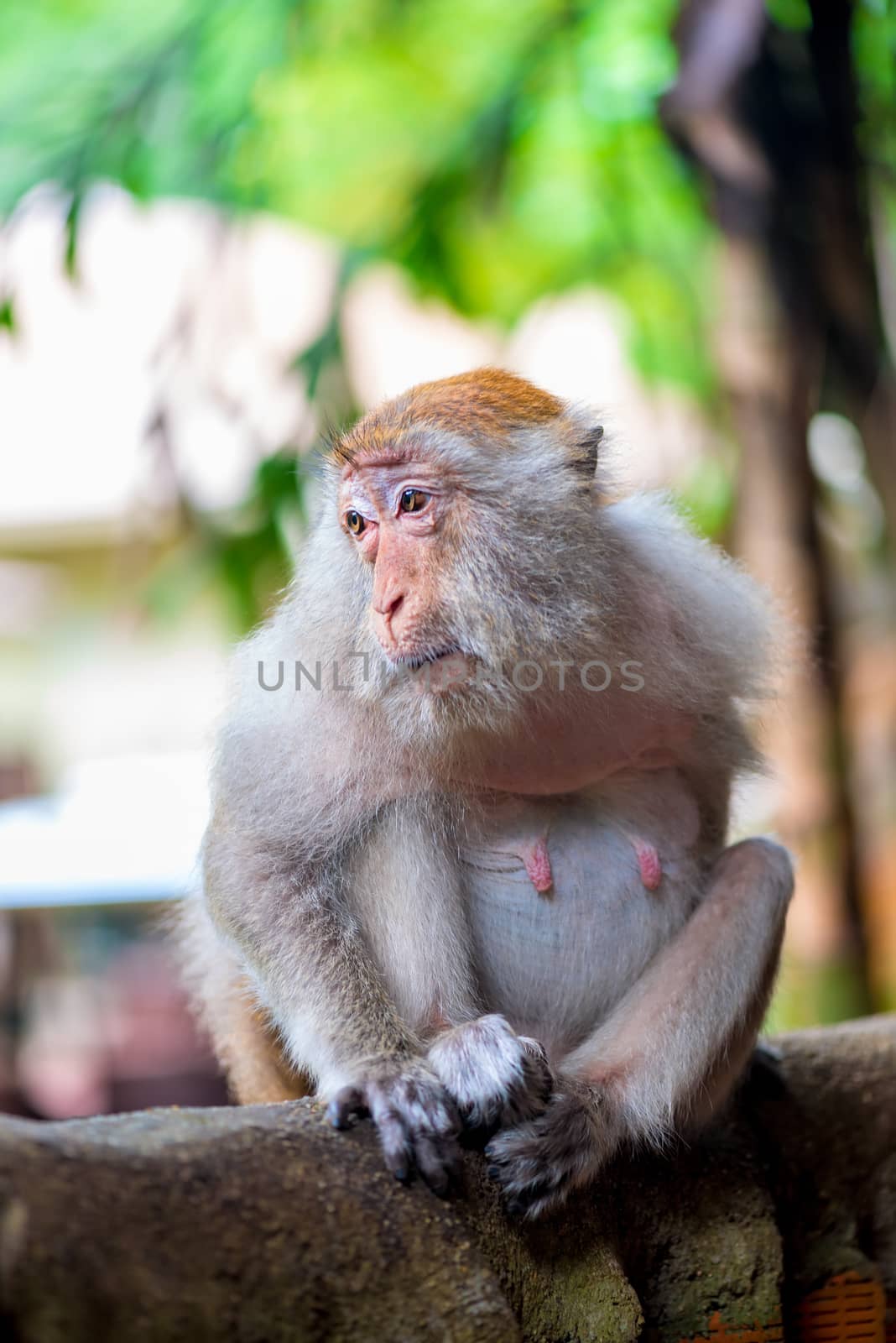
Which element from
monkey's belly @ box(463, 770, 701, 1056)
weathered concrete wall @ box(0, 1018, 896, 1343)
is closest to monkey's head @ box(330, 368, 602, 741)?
monkey's belly @ box(463, 770, 701, 1056)

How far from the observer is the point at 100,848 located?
641cm

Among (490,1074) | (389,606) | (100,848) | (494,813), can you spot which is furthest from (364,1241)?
(100,848)

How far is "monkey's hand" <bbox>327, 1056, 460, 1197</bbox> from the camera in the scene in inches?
91.0

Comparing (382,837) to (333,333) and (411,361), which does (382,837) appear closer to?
(333,333)

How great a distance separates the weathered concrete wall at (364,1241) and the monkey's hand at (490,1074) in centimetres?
10

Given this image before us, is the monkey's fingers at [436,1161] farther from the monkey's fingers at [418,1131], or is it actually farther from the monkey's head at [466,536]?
the monkey's head at [466,536]

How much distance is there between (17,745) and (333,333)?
7.91m

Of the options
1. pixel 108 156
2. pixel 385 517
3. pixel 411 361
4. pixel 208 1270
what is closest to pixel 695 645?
pixel 385 517

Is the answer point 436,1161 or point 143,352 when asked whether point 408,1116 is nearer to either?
point 436,1161

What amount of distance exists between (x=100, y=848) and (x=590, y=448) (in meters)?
4.25

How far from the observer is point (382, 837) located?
265cm

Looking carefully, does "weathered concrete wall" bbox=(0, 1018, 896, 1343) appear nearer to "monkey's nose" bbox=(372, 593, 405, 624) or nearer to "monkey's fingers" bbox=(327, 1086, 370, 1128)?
"monkey's fingers" bbox=(327, 1086, 370, 1128)

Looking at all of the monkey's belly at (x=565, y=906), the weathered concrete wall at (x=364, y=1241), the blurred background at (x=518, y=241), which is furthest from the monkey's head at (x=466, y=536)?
the blurred background at (x=518, y=241)

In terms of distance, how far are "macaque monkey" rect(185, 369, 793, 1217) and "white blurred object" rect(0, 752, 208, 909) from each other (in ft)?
10.6
